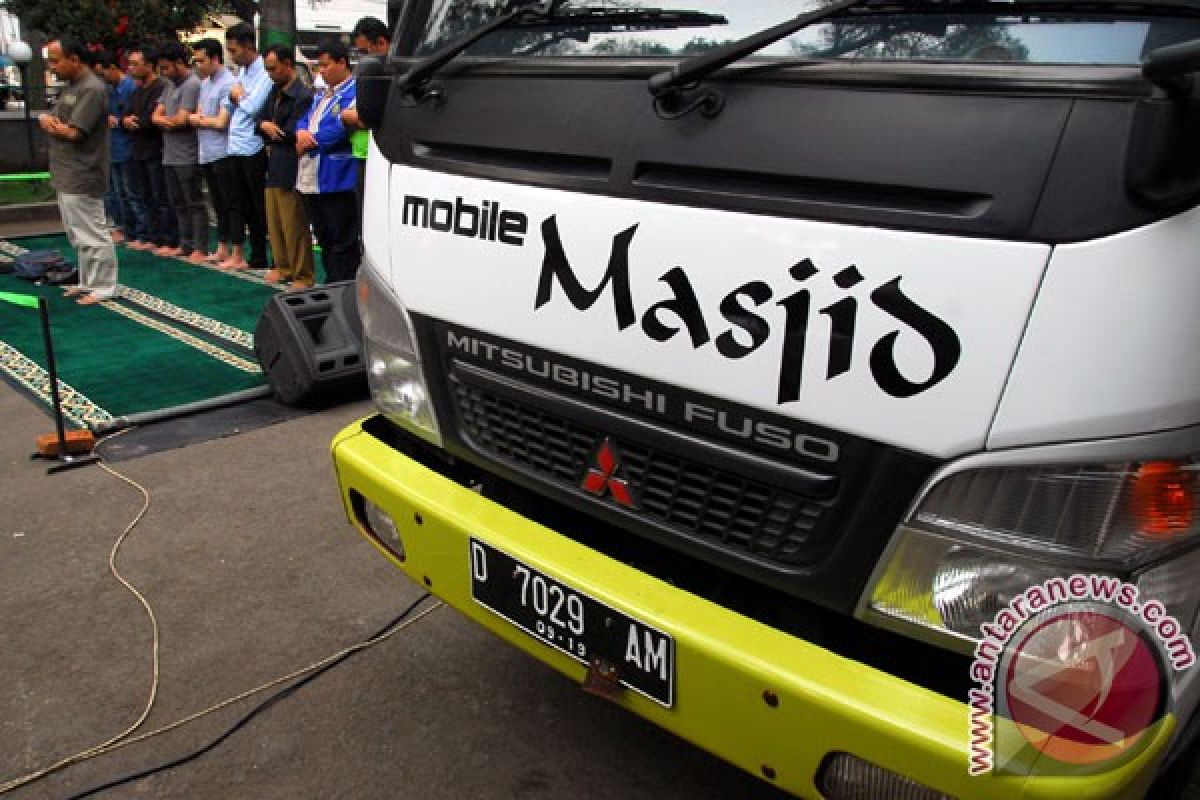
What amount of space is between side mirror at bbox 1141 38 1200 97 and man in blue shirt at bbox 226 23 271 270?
6.98 m

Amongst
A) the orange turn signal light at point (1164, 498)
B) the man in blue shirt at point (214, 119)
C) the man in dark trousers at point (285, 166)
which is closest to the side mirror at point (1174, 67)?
the orange turn signal light at point (1164, 498)

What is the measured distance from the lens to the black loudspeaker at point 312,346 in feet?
15.1

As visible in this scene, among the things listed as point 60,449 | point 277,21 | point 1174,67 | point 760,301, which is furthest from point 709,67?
point 277,21

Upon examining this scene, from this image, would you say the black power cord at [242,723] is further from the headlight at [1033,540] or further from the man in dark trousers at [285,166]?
the man in dark trousers at [285,166]

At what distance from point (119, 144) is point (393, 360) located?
8.11m

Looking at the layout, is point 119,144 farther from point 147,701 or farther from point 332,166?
point 147,701

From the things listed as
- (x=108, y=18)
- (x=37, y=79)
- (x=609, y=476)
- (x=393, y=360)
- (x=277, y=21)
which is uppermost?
(x=108, y=18)

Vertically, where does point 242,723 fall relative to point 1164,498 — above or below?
below

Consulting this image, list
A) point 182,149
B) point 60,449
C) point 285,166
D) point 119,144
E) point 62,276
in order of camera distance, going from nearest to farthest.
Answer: point 60,449
point 285,166
point 62,276
point 182,149
point 119,144

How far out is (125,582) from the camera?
123 inches

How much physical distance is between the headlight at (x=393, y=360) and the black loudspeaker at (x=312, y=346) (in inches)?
90.9

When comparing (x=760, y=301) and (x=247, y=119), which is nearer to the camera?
(x=760, y=301)

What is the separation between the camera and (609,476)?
1848 millimetres

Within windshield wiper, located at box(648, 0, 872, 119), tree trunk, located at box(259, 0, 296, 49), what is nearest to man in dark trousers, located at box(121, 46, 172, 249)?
tree trunk, located at box(259, 0, 296, 49)
